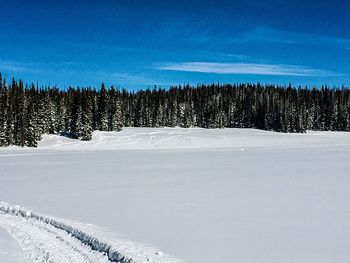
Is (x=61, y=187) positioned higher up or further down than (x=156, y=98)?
further down

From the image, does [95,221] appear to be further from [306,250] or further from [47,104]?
[47,104]

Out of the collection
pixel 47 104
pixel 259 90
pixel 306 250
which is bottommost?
pixel 306 250

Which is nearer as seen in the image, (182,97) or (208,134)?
(208,134)

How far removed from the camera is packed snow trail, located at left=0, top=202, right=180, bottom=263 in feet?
28.2

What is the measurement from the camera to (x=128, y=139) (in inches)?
2472

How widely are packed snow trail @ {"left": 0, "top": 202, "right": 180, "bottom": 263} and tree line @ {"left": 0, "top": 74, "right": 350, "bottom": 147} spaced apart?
46724 mm

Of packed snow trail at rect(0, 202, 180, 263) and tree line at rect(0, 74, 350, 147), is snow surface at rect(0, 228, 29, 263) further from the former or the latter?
tree line at rect(0, 74, 350, 147)

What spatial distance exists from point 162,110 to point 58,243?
314 ft

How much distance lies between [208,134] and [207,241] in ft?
204

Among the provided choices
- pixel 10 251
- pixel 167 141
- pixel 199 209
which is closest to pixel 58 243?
pixel 10 251

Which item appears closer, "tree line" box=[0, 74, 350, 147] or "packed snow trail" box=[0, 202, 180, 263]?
"packed snow trail" box=[0, 202, 180, 263]

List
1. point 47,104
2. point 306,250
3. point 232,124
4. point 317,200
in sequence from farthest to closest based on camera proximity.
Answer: point 232,124, point 47,104, point 317,200, point 306,250

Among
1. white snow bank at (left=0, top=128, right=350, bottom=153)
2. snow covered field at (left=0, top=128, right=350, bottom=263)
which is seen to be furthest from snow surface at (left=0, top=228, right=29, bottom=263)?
white snow bank at (left=0, top=128, right=350, bottom=153)

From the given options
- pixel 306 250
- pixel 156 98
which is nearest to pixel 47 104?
pixel 156 98
